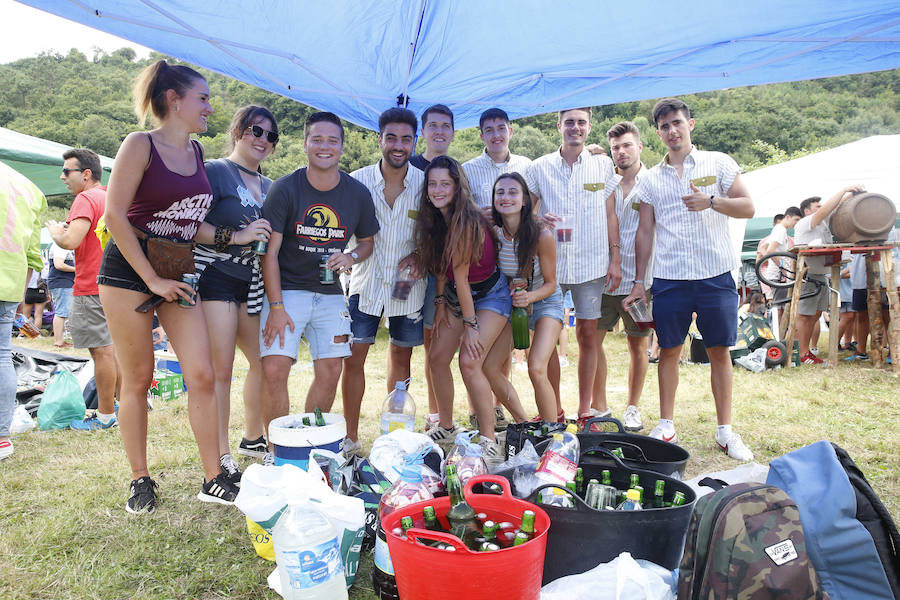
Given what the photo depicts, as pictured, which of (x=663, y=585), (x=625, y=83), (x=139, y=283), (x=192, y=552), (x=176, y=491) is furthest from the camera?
(x=625, y=83)

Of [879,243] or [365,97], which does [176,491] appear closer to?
[365,97]

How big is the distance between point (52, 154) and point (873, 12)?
8083 millimetres

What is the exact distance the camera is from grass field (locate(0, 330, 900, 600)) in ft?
7.34

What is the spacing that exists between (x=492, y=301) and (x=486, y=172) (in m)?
1.15

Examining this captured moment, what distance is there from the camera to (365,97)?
5340 millimetres

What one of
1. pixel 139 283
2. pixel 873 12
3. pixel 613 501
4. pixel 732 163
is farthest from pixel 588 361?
pixel 139 283

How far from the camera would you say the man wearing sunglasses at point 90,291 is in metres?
4.34

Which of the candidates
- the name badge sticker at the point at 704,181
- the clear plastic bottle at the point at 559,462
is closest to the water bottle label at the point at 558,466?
the clear plastic bottle at the point at 559,462

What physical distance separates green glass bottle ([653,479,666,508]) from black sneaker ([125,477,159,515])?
2.43 m

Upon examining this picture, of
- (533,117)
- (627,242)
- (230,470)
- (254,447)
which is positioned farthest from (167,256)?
(533,117)

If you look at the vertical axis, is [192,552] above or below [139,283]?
below

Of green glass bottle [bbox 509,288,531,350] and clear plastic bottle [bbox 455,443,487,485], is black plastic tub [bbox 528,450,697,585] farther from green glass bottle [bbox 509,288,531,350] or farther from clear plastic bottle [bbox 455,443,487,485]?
green glass bottle [bbox 509,288,531,350]

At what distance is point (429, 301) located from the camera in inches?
153

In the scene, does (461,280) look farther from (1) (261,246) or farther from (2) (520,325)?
(1) (261,246)
